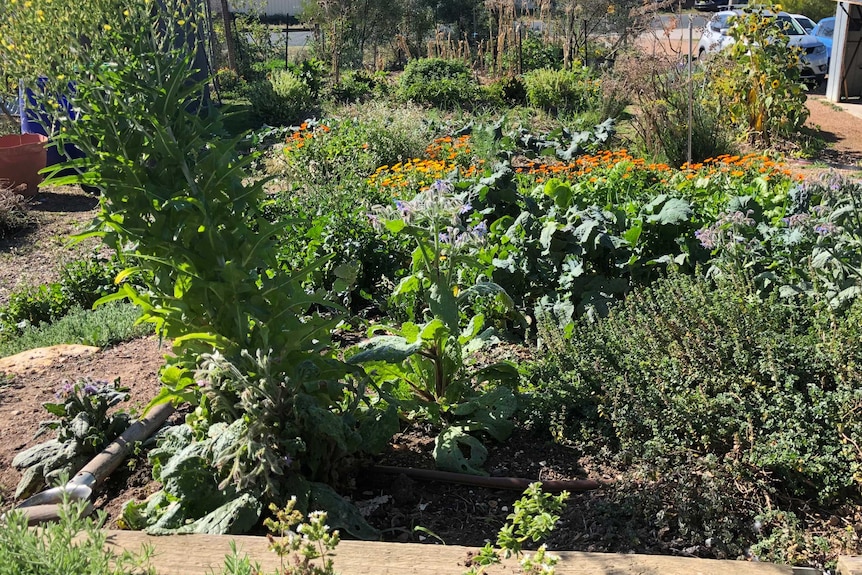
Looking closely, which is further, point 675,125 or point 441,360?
point 675,125

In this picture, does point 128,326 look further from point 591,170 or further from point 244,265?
point 591,170

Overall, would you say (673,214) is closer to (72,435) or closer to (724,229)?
(724,229)

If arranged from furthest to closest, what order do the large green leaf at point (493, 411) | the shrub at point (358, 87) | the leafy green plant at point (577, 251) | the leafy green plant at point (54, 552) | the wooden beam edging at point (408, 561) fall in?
the shrub at point (358, 87), the leafy green plant at point (577, 251), the large green leaf at point (493, 411), the wooden beam edging at point (408, 561), the leafy green plant at point (54, 552)

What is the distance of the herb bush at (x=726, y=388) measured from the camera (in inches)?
121

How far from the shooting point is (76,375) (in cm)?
446

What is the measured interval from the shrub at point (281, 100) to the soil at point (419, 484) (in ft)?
31.9

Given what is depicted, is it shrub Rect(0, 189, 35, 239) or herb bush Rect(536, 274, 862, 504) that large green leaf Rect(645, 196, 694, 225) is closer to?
herb bush Rect(536, 274, 862, 504)

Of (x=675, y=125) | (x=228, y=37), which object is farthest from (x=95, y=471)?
(x=228, y=37)

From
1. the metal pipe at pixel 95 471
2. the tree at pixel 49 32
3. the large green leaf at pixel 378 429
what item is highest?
the tree at pixel 49 32

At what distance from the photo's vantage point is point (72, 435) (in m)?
3.41

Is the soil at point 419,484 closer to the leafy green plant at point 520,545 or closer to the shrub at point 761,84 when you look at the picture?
the leafy green plant at point 520,545

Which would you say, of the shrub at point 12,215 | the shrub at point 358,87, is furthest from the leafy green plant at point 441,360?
the shrub at point 358,87

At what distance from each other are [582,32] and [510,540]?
17.6m

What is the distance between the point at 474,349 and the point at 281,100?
1149cm
